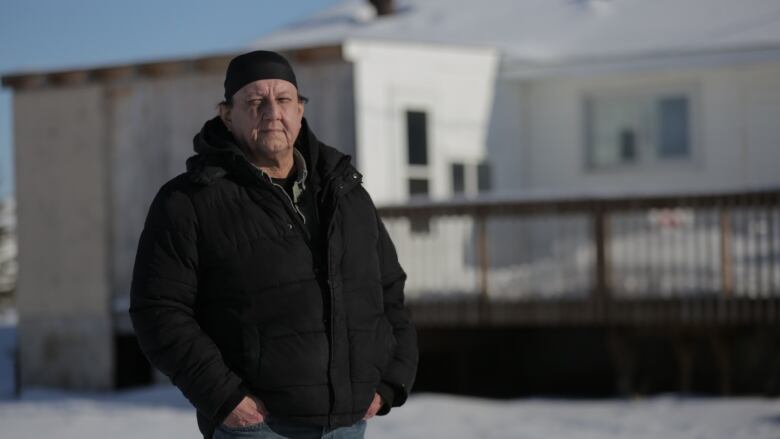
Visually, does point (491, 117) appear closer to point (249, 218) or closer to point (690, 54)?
point (690, 54)

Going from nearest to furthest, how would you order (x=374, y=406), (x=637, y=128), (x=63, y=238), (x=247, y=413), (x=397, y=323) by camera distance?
(x=247, y=413)
(x=374, y=406)
(x=397, y=323)
(x=63, y=238)
(x=637, y=128)

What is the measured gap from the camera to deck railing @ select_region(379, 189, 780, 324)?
13797 millimetres

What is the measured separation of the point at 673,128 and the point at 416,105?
12.4 feet

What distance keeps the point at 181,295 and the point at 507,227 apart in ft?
43.9

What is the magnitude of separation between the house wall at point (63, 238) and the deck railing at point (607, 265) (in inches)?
183

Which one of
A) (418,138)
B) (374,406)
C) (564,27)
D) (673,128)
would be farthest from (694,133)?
(374,406)

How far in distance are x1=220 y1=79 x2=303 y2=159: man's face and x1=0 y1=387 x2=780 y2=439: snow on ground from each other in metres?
7.33

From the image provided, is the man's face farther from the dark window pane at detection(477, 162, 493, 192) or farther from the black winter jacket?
the dark window pane at detection(477, 162, 493, 192)

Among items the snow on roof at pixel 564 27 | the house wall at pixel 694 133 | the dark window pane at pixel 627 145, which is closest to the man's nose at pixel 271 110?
the snow on roof at pixel 564 27

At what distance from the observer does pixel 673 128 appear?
18016 mm

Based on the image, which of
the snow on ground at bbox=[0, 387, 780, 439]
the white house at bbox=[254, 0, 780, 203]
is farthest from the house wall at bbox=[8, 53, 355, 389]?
the snow on ground at bbox=[0, 387, 780, 439]

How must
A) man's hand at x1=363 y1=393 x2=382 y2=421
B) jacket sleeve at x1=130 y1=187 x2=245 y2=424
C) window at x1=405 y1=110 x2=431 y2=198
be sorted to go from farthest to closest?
1. window at x1=405 y1=110 x2=431 y2=198
2. man's hand at x1=363 y1=393 x2=382 y2=421
3. jacket sleeve at x1=130 y1=187 x2=245 y2=424

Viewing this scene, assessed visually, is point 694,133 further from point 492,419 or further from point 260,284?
point 260,284

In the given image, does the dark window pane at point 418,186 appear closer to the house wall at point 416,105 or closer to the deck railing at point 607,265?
the house wall at point 416,105
